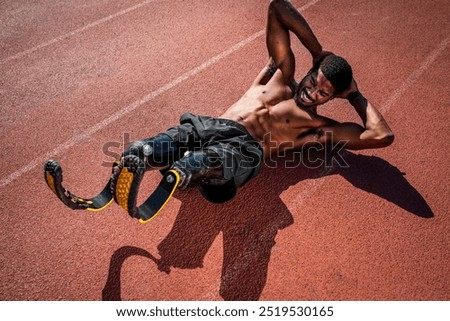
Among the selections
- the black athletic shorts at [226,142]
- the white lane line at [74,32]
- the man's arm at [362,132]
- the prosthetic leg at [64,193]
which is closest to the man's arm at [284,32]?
the man's arm at [362,132]

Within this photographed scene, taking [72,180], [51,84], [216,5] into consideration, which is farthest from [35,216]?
[216,5]

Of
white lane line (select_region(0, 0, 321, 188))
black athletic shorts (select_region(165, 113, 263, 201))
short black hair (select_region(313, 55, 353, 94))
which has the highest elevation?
short black hair (select_region(313, 55, 353, 94))

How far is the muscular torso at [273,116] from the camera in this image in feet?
10.6

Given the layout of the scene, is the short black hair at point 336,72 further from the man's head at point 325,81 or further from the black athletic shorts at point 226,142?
the black athletic shorts at point 226,142

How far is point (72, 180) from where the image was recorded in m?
3.39

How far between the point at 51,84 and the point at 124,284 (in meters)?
3.11

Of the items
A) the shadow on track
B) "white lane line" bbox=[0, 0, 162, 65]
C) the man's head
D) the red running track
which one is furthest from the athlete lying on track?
"white lane line" bbox=[0, 0, 162, 65]

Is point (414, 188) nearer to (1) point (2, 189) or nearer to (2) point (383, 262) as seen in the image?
(2) point (383, 262)

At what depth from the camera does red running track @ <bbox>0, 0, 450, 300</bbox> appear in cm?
283

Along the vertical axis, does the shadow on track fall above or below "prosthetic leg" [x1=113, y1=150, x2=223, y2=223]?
below

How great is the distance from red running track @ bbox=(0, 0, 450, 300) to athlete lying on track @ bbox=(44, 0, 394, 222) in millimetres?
547

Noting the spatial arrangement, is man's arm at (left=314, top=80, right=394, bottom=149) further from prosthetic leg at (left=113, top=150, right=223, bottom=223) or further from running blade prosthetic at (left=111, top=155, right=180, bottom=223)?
running blade prosthetic at (left=111, top=155, right=180, bottom=223)

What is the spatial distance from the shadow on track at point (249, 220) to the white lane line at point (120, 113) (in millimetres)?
1418

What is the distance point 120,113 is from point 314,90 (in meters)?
2.40
